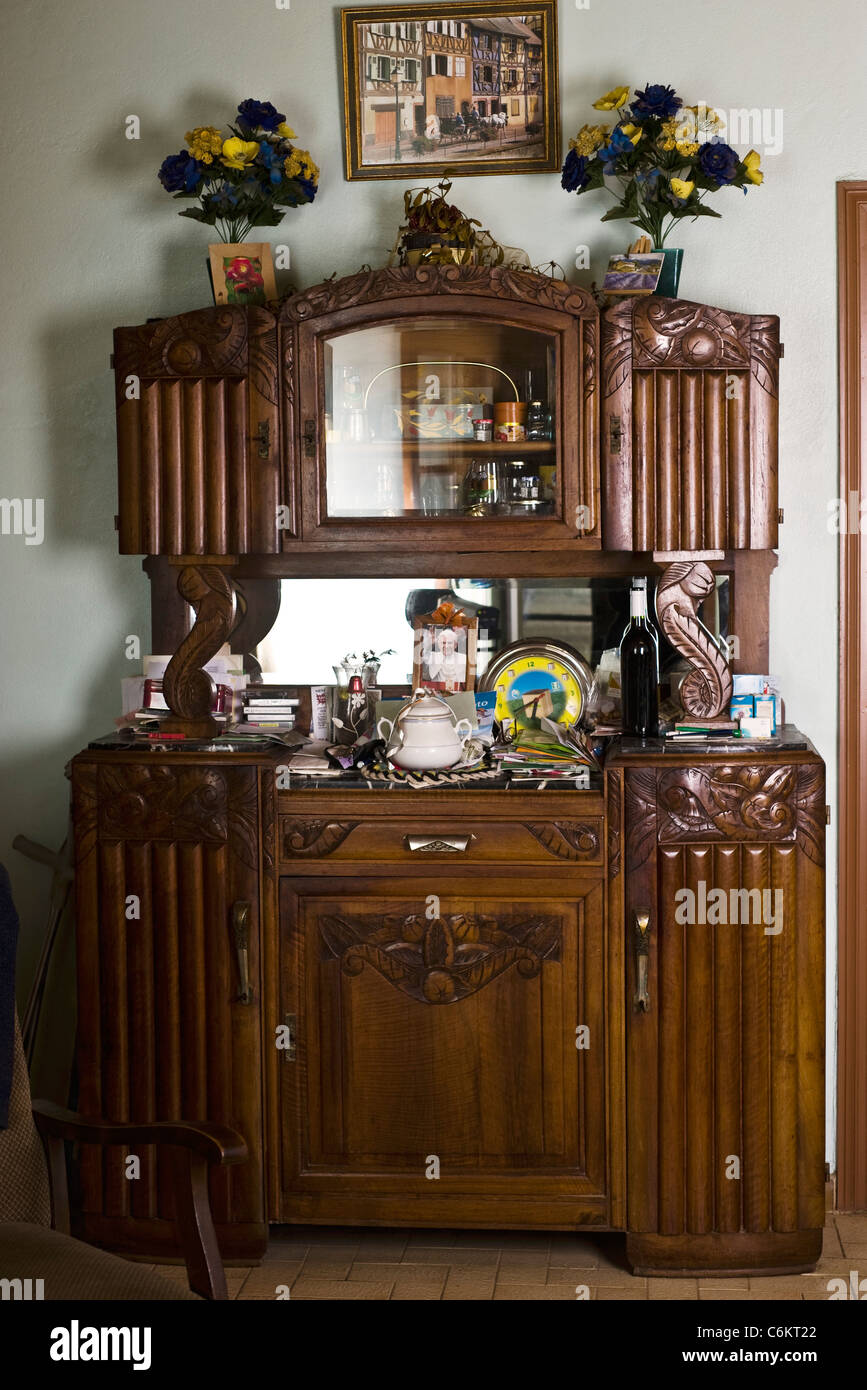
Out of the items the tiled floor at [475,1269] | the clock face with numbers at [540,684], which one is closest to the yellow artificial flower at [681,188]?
the clock face with numbers at [540,684]

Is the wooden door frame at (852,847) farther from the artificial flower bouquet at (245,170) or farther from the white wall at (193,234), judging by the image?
the artificial flower bouquet at (245,170)

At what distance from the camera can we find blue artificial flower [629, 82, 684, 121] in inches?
115

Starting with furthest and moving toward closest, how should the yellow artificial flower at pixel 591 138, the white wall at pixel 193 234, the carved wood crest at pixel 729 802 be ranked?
the white wall at pixel 193 234 → the yellow artificial flower at pixel 591 138 → the carved wood crest at pixel 729 802

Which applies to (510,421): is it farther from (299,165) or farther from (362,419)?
(299,165)

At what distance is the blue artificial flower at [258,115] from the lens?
3020 millimetres

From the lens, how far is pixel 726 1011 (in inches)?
110

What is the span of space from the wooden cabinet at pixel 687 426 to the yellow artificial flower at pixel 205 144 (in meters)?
0.93

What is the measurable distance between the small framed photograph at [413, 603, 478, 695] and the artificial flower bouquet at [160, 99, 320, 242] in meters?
0.98

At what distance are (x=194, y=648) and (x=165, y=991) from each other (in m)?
0.74

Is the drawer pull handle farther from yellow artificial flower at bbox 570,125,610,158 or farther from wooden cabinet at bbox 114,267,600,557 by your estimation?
yellow artificial flower at bbox 570,125,610,158

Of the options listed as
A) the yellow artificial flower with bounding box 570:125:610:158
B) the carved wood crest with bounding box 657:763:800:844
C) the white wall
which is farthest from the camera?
the white wall

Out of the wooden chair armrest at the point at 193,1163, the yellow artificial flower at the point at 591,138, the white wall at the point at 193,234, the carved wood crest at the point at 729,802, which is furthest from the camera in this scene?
the white wall at the point at 193,234

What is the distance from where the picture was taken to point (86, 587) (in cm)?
340

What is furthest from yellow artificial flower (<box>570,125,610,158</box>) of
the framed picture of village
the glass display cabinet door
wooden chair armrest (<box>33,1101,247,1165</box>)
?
wooden chair armrest (<box>33,1101,247,1165</box>)
